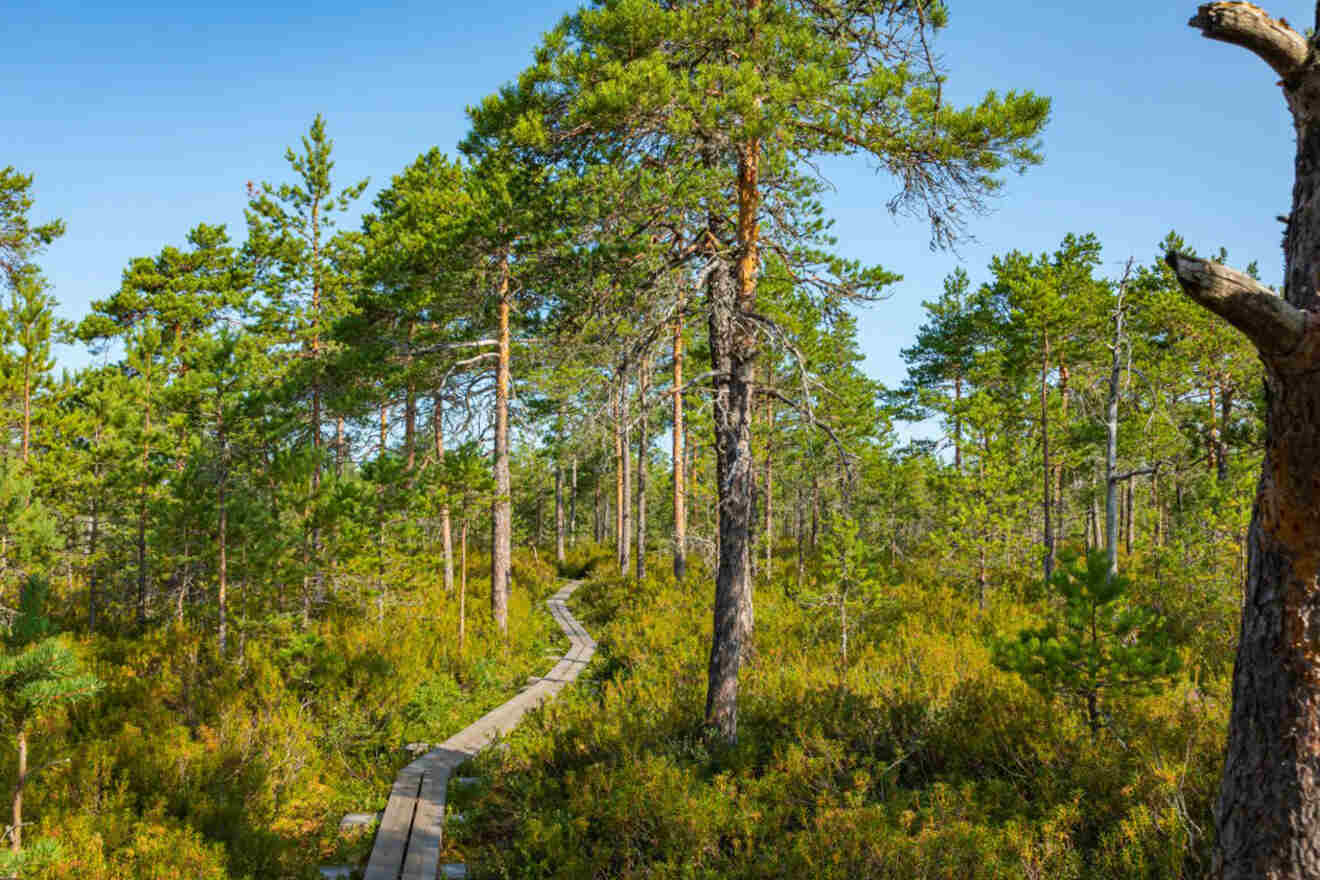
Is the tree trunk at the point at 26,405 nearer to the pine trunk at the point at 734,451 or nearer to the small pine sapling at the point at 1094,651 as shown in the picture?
the pine trunk at the point at 734,451

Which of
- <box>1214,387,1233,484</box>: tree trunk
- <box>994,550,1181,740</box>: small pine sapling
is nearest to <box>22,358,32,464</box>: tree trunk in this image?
<box>994,550,1181,740</box>: small pine sapling

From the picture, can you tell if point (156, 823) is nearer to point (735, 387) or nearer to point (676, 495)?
point (735, 387)

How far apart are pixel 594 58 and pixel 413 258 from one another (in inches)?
361

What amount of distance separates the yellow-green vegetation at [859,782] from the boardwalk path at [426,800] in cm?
36

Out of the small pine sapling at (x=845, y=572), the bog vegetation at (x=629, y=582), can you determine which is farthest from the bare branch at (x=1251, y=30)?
the small pine sapling at (x=845, y=572)

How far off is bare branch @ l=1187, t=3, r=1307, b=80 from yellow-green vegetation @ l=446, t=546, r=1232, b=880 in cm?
456

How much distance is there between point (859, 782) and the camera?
6.04 meters

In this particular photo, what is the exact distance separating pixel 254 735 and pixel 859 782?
27.0 feet

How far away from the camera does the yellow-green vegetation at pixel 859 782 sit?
16.4 ft

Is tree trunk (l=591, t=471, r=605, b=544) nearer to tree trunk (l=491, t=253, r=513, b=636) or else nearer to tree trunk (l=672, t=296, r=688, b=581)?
tree trunk (l=672, t=296, r=688, b=581)

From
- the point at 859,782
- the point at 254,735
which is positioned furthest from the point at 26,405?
the point at 859,782

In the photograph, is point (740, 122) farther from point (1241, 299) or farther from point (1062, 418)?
point (1062, 418)

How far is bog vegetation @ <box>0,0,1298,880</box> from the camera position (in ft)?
20.1

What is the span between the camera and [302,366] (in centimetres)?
1922
